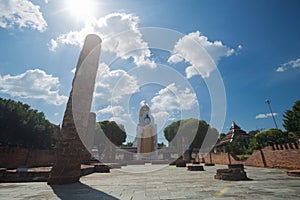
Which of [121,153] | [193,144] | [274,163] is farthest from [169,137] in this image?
[274,163]

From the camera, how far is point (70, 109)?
7258mm

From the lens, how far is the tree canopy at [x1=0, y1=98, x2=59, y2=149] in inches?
765

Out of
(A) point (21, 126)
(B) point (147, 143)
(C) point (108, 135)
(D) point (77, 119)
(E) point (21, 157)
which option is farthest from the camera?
(C) point (108, 135)

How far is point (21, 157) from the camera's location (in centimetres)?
1609

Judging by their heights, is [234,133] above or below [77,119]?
above

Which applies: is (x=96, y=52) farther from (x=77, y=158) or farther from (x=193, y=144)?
(x=193, y=144)

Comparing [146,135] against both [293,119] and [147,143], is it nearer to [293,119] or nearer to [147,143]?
[147,143]

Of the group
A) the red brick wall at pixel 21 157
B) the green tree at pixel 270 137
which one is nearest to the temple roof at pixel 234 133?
the green tree at pixel 270 137

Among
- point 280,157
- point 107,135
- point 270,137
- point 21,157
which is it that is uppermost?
point 107,135

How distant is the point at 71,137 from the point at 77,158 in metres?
0.94

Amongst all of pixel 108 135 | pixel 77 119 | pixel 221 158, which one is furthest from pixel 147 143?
pixel 77 119

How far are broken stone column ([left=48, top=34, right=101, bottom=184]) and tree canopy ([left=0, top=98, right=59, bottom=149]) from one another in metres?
17.9

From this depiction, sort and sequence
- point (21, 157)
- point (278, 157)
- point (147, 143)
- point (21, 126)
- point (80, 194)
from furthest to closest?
point (147, 143), point (21, 126), point (21, 157), point (278, 157), point (80, 194)

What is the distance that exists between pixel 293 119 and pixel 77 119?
2826 centimetres
